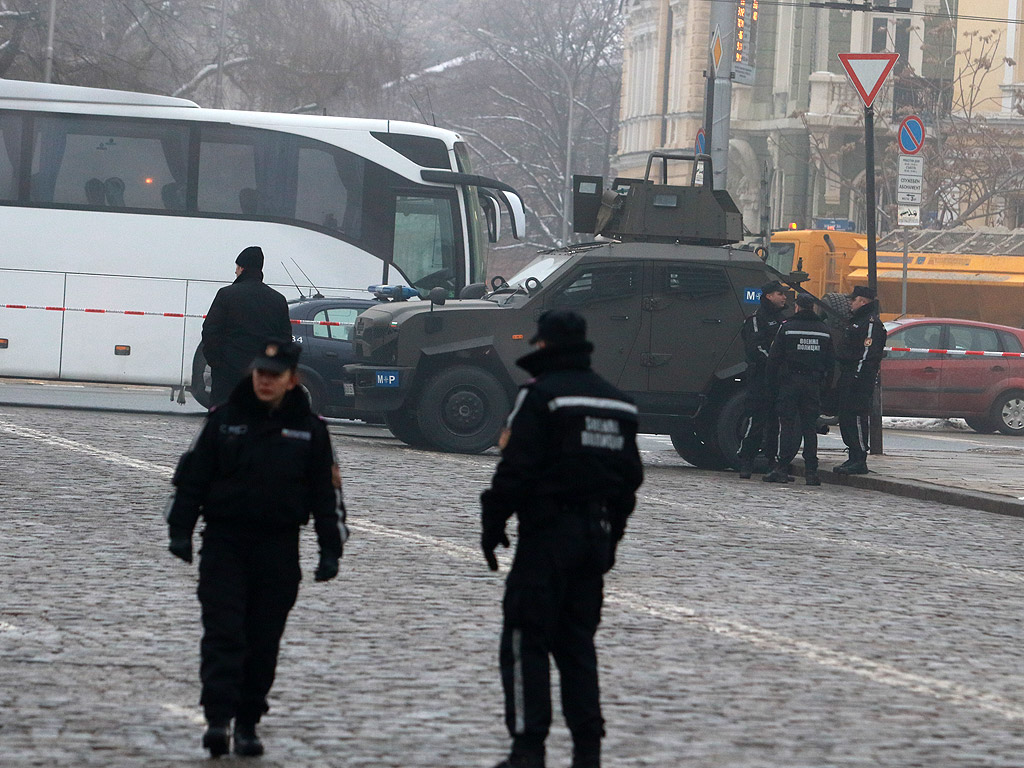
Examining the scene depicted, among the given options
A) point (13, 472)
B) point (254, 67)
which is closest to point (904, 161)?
point (13, 472)

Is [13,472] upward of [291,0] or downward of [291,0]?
downward

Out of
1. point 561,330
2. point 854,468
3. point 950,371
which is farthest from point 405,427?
point 561,330

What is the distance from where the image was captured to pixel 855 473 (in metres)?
17.2

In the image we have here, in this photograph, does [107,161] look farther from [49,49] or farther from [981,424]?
[981,424]

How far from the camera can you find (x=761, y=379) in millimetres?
16688

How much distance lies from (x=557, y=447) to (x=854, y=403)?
11.9 metres

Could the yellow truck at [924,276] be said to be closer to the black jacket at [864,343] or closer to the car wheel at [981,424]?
the car wheel at [981,424]

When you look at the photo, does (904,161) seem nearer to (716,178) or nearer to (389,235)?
(716,178)

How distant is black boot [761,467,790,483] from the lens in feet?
55.4

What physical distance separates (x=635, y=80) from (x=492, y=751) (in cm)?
6077

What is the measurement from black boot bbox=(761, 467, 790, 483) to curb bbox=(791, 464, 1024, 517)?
2.03 feet

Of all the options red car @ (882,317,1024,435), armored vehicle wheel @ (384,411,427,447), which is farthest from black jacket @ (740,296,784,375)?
red car @ (882,317,1024,435)

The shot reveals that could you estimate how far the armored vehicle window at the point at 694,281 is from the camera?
694 inches

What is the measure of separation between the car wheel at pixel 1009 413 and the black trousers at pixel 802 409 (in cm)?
977
